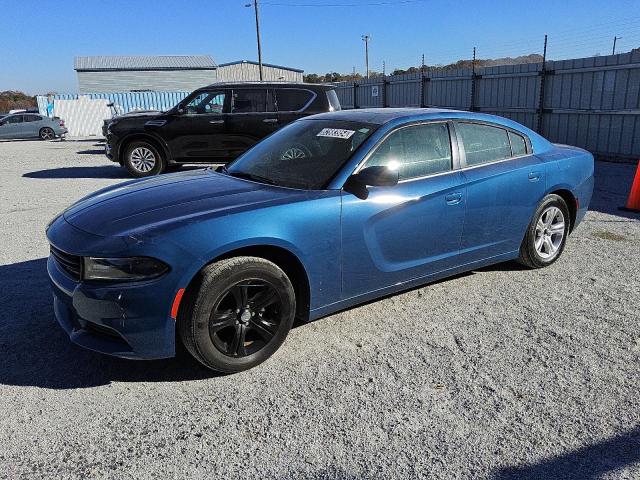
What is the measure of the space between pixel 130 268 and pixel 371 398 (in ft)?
5.00

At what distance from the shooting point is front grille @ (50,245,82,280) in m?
3.09

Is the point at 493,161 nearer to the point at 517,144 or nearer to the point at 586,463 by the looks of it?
the point at 517,144

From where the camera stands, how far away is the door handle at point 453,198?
4059 mm

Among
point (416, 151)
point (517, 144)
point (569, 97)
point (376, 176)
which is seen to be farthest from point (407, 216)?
point (569, 97)

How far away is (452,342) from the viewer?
368 centimetres

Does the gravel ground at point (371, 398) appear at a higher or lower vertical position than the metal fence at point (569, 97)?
lower

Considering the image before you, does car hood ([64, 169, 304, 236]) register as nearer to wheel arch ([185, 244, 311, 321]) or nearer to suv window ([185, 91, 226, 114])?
wheel arch ([185, 244, 311, 321])

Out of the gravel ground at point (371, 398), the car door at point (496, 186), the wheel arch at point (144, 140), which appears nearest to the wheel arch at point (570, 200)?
the car door at point (496, 186)

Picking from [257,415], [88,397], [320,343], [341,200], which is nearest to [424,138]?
[341,200]

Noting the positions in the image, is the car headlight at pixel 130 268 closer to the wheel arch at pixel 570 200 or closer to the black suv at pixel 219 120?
the wheel arch at pixel 570 200

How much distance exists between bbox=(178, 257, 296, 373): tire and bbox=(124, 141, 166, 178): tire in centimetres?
836

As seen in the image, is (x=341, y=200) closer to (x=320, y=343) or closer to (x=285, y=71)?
(x=320, y=343)

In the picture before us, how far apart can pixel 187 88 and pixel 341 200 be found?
178 ft

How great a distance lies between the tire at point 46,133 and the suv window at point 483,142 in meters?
26.3
